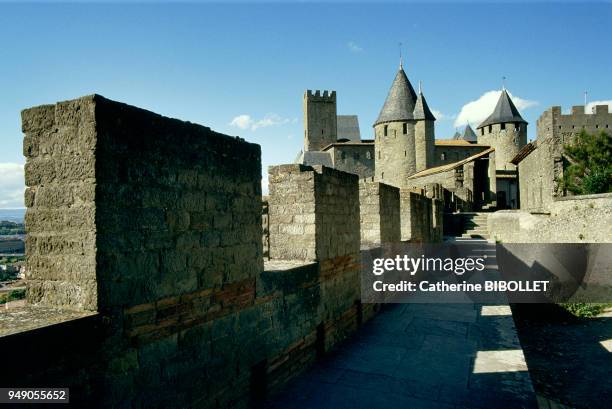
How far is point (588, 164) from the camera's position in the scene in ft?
82.6

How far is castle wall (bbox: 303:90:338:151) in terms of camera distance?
58.4 meters

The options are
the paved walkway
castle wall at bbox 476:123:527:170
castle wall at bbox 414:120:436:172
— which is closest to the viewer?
the paved walkway

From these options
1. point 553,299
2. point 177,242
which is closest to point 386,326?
point 177,242

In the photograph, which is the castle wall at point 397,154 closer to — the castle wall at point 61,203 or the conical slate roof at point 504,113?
the conical slate roof at point 504,113

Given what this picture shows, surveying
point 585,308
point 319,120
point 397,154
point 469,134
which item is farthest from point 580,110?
point 469,134

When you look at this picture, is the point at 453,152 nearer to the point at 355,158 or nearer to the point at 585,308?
the point at 355,158

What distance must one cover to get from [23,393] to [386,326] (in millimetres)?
5222

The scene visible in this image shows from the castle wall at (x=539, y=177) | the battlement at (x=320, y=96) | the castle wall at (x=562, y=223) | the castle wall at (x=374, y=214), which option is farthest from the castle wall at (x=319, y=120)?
the castle wall at (x=374, y=214)

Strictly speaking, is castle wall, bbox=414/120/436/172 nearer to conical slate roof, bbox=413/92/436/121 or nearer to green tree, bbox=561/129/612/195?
conical slate roof, bbox=413/92/436/121

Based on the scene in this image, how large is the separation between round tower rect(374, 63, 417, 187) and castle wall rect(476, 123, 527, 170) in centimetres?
Result: 1019

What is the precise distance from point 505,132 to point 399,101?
12663 mm

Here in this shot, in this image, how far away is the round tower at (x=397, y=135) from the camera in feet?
154

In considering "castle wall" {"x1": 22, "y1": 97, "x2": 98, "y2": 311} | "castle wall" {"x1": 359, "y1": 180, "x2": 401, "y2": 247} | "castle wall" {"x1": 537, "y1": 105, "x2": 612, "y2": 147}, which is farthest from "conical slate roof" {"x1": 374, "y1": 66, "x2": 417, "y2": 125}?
"castle wall" {"x1": 22, "y1": 97, "x2": 98, "y2": 311}

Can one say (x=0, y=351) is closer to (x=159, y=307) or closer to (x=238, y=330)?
(x=159, y=307)
